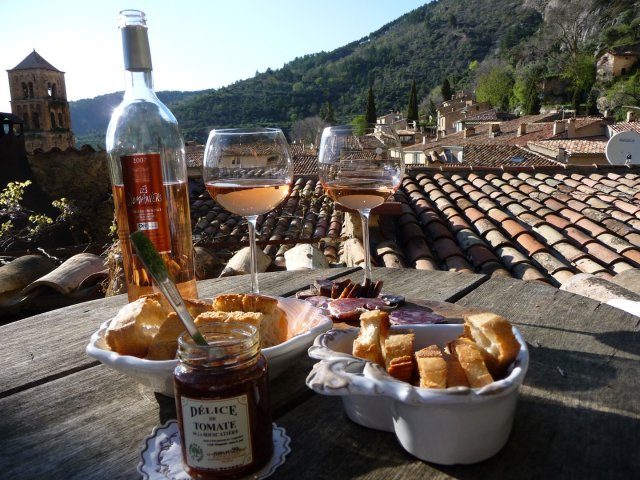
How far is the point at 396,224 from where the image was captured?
5168 mm

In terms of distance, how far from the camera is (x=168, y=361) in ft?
2.50

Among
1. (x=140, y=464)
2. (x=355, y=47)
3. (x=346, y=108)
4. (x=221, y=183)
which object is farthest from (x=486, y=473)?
(x=355, y=47)

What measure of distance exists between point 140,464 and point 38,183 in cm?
1033

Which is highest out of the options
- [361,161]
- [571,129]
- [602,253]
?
[571,129]

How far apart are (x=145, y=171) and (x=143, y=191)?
0.04 metres

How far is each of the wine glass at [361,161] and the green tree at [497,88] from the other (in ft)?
151

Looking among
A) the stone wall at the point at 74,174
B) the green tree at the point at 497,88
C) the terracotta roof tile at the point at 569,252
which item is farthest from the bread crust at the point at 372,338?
the green tree at the point at 497,88

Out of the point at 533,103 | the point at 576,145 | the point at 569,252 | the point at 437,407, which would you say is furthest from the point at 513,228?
the point at 533,103

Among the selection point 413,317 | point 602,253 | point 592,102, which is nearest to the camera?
point 413,317

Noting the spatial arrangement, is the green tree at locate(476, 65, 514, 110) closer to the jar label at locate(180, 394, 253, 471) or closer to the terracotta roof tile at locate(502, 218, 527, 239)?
the terracotta roof tile at locate(502, 218, 527, 239)

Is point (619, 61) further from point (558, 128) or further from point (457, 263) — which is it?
point (457, 263)

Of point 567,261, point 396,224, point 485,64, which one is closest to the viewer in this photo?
point 567,261

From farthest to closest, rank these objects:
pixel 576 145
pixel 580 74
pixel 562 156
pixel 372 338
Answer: pixel 580 74, pixel 576 145, pixel 562 156, pixel 372 338

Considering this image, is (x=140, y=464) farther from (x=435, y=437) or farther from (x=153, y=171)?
(x=153, y=171)
